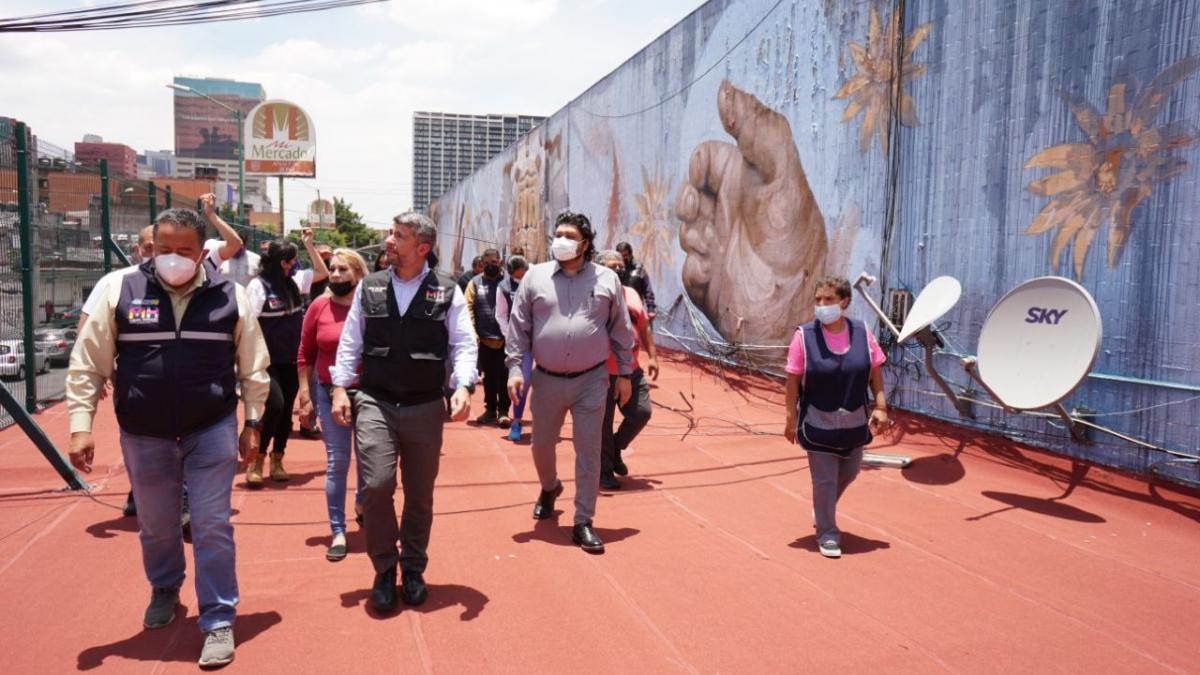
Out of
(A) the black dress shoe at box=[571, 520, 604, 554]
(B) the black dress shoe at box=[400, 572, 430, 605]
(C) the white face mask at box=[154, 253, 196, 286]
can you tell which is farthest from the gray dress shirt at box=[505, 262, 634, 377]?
(C) the white face mask at box=[154, 253, 196, 286]

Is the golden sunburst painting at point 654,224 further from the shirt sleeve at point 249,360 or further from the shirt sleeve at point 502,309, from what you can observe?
the shirt sleeve at point 249,360

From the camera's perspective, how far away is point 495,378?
9031 mm

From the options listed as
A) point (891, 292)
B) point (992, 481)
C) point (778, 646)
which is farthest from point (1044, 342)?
point (778, 646)

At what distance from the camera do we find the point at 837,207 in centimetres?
1070

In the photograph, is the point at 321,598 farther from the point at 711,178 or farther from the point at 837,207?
the point at 711,178

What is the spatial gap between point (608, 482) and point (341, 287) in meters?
2.66

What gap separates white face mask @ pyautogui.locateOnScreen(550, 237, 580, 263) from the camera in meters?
4.88

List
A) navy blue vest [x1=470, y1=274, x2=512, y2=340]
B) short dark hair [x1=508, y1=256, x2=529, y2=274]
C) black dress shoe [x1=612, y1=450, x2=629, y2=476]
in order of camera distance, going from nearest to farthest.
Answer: black dress shoe [x1=612, y1=450, x2=629, y2=476] < short dark hair [x1=508, y1=256, x2=529, y2=274] < navy blue vest [x1=470, y1=274, x2=512, y2=340]

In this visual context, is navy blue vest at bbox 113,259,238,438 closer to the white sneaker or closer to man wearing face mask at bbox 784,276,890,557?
man wearing face mask at bbox 784,276,890,557

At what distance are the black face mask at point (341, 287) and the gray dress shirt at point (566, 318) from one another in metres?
0.97

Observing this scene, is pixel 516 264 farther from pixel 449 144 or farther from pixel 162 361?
pixel 449 144

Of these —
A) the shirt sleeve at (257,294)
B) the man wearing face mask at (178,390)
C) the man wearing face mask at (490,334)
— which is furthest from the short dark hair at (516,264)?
the man wearing face mask at (178,390)

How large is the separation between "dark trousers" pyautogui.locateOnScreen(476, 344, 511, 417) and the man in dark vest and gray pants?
15.5 ft

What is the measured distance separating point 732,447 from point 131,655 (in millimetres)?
5656
